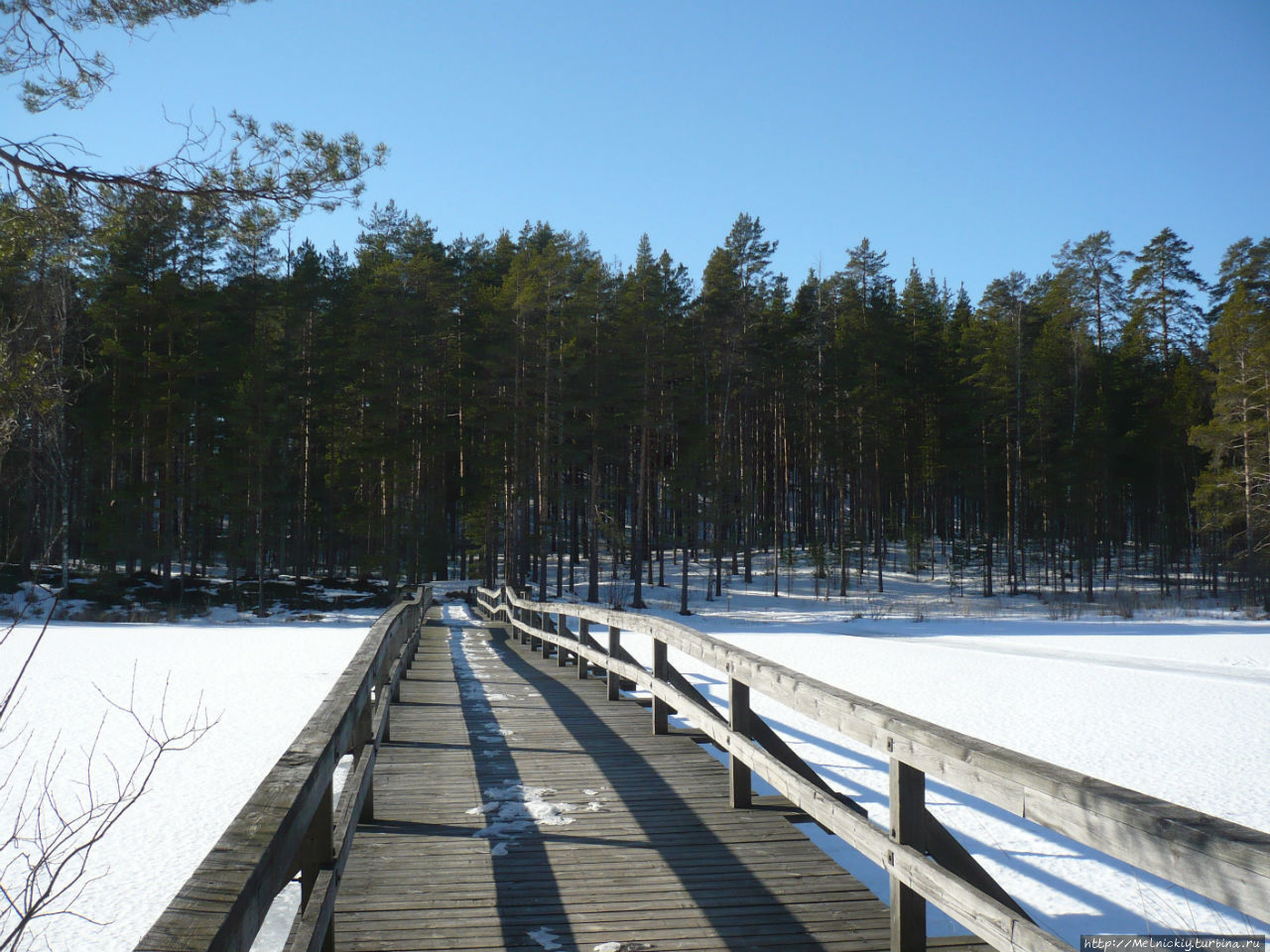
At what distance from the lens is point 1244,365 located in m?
28.0

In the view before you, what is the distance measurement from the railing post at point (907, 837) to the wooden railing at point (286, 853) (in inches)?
73.8

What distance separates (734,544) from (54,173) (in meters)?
33.6

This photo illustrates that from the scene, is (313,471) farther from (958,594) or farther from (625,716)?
(625,716)

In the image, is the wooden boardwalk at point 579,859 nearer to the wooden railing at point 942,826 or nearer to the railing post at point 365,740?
the railing post at point 365,740

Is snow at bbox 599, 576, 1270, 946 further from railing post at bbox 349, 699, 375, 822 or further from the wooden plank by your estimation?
railing post at bbox 349, 699, 375, 822

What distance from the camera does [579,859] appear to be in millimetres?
3834

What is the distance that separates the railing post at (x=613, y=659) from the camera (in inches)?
306

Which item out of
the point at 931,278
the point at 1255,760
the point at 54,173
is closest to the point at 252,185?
the point at 54,173

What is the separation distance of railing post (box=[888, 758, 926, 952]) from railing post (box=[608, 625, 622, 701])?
482 centimetres

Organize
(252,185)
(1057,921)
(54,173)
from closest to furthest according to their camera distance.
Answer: (1057,921) < (54,173) < (252,185)

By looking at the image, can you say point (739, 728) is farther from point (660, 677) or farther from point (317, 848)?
point (317, 848)

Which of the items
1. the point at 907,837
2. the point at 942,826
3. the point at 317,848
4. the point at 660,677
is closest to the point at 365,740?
the point at 317,848

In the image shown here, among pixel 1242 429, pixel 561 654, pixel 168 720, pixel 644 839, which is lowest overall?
pixel 168 720

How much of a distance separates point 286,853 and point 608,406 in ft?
110
